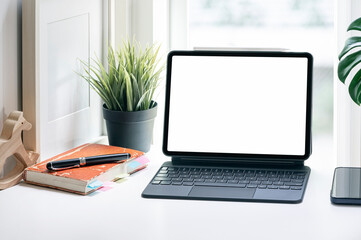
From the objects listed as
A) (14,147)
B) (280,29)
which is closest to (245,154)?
(14,147)

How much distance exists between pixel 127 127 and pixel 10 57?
33 centimetres

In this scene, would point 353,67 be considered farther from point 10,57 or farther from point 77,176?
point 10,57

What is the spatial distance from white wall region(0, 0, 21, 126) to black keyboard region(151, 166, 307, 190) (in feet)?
1.14

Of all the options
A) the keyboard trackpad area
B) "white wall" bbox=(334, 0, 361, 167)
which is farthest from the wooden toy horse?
"white wall" bbox=(334, 0, 361, 167)

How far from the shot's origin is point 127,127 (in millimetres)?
1412

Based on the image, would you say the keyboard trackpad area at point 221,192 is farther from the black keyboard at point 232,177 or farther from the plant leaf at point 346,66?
the plant leaf at point 346,66

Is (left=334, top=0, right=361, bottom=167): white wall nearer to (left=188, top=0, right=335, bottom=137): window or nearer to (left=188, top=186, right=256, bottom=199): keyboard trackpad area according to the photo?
(left=188, top=0, right=335, bottom=137): window

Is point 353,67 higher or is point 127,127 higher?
point 353,67

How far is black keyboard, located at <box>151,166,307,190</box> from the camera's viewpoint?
3.82 feet

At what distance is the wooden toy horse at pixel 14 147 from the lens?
1164mm

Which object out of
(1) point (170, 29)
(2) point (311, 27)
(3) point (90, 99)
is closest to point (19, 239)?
(3) point (90, 99)

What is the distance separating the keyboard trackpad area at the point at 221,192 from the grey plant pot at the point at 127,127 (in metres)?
0.32

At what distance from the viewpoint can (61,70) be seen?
4.61 feet

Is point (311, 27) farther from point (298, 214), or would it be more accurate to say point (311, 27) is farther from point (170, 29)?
point (298, 214)
